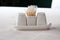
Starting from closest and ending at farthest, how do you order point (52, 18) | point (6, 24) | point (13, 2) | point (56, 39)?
point (56, 39) < point (6, 24) < point (52, 18) < point (13, 2)

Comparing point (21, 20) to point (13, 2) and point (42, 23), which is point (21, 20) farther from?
point (13, 2)

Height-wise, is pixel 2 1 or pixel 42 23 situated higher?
pixel 2 1

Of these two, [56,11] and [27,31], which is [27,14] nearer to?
[27,31]

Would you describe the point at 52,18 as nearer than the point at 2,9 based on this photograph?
Yes

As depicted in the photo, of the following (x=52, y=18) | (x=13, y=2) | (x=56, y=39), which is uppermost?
(x=13, y=2)

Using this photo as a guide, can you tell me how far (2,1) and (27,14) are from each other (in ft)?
3.58

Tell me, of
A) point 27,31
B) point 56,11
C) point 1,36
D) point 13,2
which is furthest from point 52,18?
point 13,2

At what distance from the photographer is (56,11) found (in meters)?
1.54

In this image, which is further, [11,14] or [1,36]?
[11,14]

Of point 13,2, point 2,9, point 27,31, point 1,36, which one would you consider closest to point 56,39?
point 27,31

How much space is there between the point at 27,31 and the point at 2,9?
604mm

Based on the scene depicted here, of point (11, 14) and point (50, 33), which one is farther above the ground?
point (11, 14)

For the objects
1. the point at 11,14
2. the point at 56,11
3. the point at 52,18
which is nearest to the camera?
the point at 52,18

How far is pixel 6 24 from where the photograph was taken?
47.0 inches
